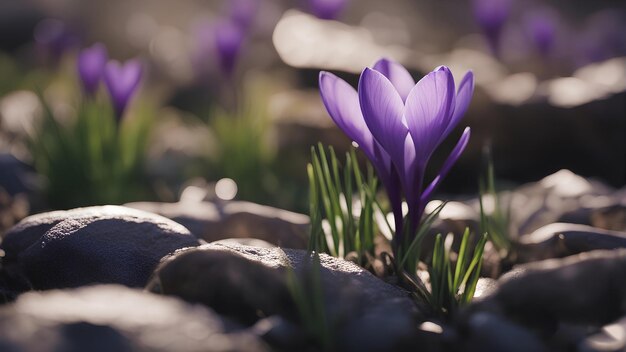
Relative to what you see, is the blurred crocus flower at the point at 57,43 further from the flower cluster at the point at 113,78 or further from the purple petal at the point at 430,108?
the purple petal at the point at 430,108

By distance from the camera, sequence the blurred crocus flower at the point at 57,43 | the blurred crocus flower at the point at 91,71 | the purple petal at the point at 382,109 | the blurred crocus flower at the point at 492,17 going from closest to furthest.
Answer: the purple petal at the point at 382,109
the blurred crocus flower at the point at 91,71
the blurred crocus flower at the point at 492,17
the blurred crocus flower at the point at 57,43

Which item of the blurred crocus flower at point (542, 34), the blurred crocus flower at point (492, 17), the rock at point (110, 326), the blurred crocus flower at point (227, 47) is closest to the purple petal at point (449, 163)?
the rock at point (110, 326)

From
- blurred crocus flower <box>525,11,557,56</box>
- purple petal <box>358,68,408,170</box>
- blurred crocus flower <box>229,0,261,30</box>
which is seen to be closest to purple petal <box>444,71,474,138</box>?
purple petal <box>358,68,408,170</box>

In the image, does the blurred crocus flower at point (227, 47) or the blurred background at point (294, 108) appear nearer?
the blurred background at point (294, 108)

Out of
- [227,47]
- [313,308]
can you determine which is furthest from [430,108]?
[227,47]

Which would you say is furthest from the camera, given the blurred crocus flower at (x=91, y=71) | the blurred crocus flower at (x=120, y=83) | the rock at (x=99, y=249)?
the blurred crocus flower at (x=91, y=71)

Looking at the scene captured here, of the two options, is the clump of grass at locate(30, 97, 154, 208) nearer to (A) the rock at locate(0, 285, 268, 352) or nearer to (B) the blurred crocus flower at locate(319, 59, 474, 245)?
(B) the blurred crocus flower at locate(319, 59, 474, 245)

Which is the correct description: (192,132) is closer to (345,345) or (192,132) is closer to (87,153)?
(87,153)

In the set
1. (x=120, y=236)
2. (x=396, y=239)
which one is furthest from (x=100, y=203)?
(x=396, y=239)
